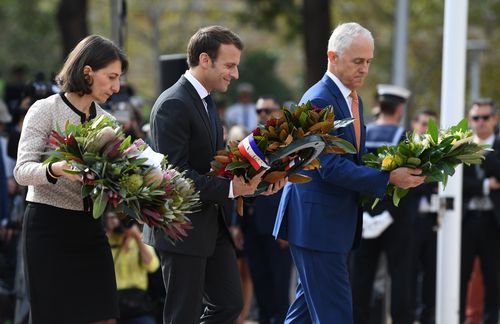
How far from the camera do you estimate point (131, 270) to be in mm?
9008

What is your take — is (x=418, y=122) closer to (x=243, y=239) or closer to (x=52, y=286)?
(x=243, y=239)

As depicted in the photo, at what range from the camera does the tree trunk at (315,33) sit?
18047 mm

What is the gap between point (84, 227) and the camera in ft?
19.3

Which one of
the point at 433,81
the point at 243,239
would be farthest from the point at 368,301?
the point at 433,81

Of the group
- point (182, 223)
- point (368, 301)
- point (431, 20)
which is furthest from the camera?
point (431, 20)

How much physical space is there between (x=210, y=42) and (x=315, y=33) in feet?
39.8

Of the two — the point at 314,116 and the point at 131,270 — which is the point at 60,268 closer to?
the point at 314,116

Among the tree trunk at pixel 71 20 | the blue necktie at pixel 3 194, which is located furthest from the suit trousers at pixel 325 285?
the tree trunk at pixel 71 20

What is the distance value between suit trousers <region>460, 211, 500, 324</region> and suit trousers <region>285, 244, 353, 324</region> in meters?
3.94

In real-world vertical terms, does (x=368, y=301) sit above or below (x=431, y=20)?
below

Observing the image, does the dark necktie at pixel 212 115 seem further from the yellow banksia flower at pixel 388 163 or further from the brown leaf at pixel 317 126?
the yellow banksia flower at pixel 388 163

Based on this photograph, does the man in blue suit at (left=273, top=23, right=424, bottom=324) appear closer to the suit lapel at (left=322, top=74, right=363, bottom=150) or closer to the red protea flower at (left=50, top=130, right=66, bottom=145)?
the suit lapel at (left=322, top=74, right=363, bottom=150)

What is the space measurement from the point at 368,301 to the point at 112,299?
3990 millimetres

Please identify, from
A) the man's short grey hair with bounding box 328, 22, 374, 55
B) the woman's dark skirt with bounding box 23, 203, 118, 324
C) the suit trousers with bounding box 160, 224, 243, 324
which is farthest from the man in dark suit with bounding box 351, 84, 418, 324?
the woman's dark skirt with bounding box 23, 203, 118, 324
